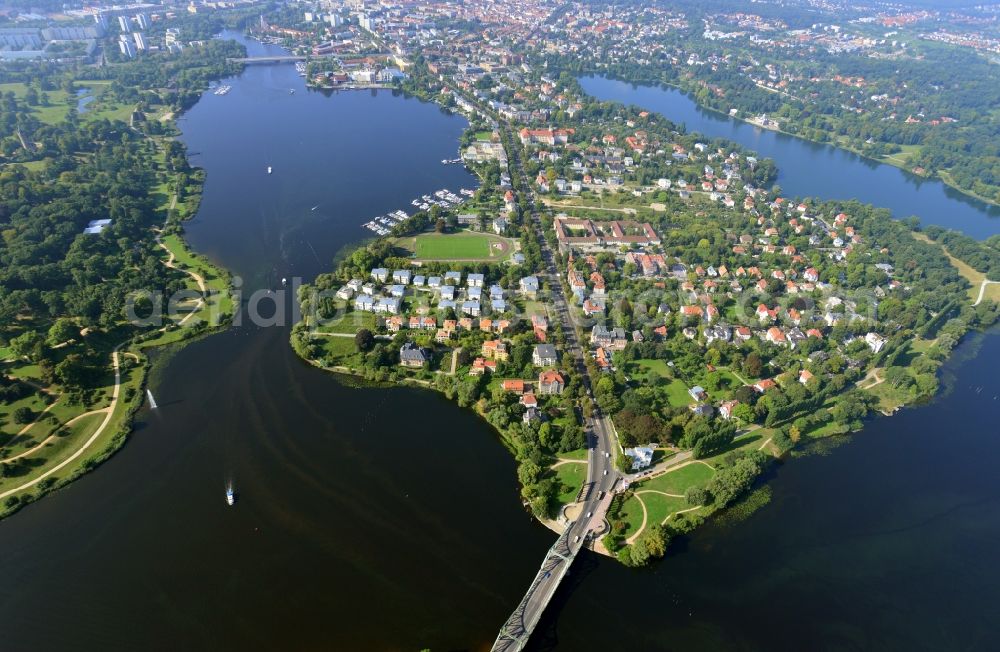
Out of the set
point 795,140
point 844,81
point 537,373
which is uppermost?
point 844,81

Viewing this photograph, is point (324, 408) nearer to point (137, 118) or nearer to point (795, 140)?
point (137, 118)

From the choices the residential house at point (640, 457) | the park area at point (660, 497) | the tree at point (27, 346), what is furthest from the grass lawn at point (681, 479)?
the tree at point (27, 346)

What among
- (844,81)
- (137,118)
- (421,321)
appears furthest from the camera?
(844,81)

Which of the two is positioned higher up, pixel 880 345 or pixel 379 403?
pixel 880 345

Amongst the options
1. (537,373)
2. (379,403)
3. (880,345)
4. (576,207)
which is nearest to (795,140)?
(576,207)

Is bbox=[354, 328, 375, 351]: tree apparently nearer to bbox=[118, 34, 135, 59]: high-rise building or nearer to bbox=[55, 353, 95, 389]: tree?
bbox=[55, 353, 95, 389]: tree

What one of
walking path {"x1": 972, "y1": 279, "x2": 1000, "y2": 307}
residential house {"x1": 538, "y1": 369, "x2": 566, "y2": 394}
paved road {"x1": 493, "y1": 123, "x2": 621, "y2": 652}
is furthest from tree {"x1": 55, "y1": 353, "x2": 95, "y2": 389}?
walking path {"x1": 972, "y1": 279, "x2": 1000, "y2": 307}

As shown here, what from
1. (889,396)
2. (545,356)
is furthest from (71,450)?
(889,396)

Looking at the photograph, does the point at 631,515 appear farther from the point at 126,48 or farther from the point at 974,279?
the point at 126,48
